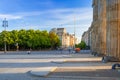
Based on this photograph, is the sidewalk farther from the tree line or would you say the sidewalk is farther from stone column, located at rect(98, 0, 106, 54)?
the tree line

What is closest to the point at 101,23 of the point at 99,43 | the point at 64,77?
the point at 99,43

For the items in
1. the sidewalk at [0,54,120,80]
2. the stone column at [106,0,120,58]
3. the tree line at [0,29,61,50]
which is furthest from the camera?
the tree line at [0,29,61,50]

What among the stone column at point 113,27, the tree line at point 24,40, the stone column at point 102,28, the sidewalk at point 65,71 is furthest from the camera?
the tree line at point 24,40

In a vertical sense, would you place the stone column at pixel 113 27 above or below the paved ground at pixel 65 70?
above

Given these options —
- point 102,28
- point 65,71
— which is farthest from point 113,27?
point 102,28

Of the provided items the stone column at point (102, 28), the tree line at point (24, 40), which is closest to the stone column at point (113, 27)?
the stone column at point (102, 28)

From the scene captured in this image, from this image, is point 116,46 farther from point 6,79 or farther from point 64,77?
point 6,79

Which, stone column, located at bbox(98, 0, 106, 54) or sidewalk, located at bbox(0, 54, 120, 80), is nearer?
sidewalk, located at bbox(0, 54, 120, 80)

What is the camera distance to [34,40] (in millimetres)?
120562

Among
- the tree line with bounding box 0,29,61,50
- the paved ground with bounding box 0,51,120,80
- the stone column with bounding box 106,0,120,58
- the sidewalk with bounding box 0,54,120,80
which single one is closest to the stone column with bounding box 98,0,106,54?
the stone column with bounding box 106,0,120,58

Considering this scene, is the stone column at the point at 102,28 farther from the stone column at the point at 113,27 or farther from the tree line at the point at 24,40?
the tree line at the point at 24,40

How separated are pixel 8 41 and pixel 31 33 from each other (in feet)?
43.2

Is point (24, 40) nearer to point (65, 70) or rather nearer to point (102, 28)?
point (102, 28)

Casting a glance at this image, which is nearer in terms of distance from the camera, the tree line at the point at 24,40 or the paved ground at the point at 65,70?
the paved ground at the point at 65,70
